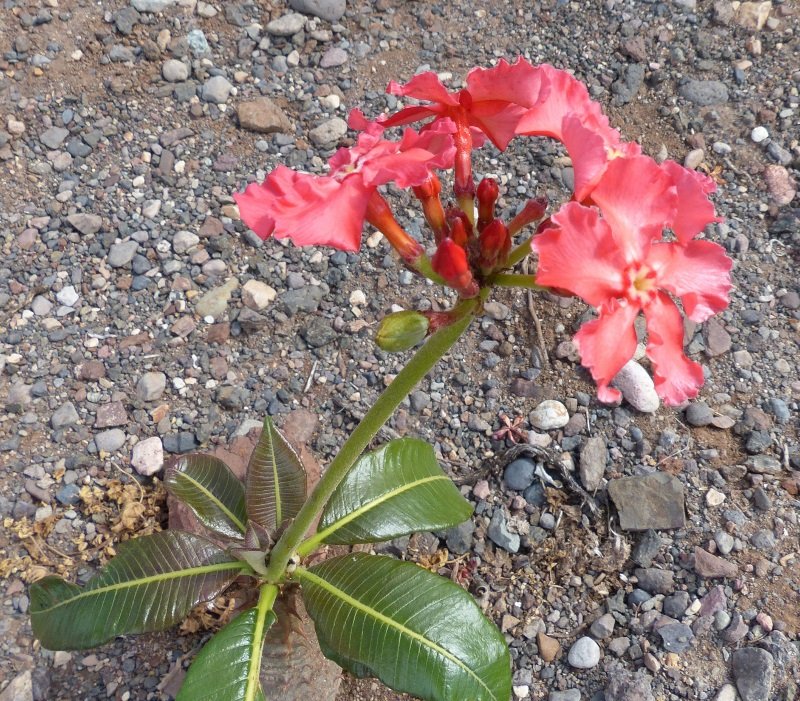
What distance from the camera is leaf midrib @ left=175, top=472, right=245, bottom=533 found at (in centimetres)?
246

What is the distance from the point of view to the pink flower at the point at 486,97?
1.50 metres

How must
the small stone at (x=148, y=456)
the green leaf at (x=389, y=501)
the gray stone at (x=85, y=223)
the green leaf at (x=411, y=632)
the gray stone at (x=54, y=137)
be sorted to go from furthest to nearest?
the gray stone at (x=54, y=137) < the gray stone at (x=85, y=223) < the small stone at (x=148, y=456) < the green leaf at (x=389, y=501) < the green leaf at (x=411, y=632)

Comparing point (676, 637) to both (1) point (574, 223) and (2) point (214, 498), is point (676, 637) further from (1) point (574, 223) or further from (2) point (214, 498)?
(1) point (574, 223)

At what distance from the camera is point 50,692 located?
2.61 metres

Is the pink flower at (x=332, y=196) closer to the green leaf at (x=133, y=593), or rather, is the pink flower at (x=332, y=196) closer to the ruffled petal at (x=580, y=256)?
the ruffled petal at (x=580, y=256)

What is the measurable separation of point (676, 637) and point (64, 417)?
2.48 meters

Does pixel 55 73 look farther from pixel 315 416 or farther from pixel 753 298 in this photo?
pixel 753 298

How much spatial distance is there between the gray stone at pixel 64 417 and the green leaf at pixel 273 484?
1.07m

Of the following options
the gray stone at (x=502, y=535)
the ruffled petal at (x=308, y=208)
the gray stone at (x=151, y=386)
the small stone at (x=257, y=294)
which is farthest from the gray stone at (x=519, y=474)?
the ruffled petal at (x=308, y=208)

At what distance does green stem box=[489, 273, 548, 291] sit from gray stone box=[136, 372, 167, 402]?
2078mm

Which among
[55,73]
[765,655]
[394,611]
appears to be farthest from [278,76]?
[765,655]

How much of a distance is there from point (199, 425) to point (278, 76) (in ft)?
6.63

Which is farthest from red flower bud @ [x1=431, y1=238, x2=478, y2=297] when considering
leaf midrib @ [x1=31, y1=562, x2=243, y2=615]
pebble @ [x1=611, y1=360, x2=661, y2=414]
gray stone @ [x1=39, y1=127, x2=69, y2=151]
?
gray stone @ [x1=39, y1=127, x2=69, y2=151]

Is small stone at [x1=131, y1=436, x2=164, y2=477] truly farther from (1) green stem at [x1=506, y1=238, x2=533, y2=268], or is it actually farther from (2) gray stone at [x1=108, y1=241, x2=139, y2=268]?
(1) green stem at [x1=506, y1=238, x2=533, y2=268]
